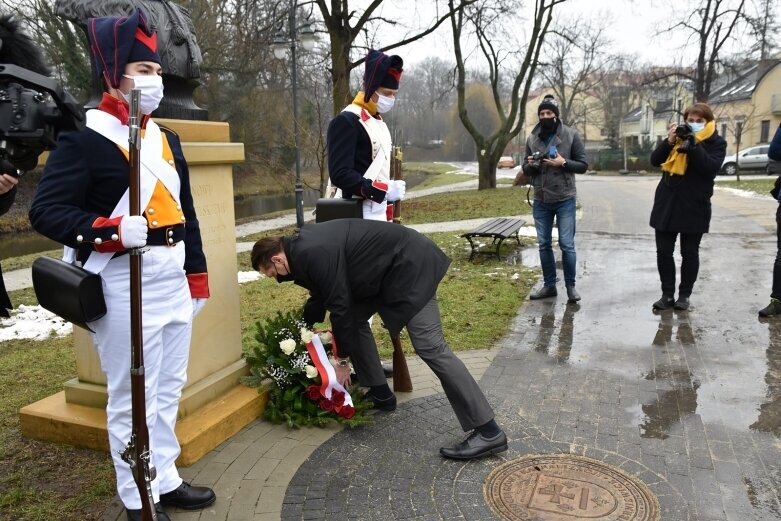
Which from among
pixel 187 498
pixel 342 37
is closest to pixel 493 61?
pixel 342 37

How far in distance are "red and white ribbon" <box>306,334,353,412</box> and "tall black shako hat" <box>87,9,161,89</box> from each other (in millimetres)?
2085

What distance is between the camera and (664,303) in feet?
21.4

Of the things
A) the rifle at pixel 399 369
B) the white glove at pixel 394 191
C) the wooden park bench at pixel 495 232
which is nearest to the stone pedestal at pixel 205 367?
the rifle at pixel 399 369

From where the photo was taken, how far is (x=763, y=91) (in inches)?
1677

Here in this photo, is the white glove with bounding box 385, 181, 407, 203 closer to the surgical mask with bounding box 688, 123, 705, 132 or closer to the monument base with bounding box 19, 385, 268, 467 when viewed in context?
the monument base with bounding box 19, 385, 268, 467

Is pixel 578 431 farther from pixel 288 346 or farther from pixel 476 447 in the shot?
pixel 288 346

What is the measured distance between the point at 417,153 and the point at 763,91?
45978 mm

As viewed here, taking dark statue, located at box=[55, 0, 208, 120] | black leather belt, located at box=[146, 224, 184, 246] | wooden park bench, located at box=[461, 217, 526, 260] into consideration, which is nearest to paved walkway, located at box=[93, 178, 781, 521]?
black leather belt, located at box=[146, 224, 184, 246]

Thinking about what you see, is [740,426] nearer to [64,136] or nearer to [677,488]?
[677,488]

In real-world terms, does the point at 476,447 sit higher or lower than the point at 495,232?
lower

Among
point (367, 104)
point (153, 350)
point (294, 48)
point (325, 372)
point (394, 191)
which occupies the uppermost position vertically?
point (294, 48)

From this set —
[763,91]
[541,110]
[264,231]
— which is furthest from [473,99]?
[541,110]

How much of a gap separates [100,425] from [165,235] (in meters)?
1.48

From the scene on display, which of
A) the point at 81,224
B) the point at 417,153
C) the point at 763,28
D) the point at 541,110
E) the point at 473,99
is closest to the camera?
the point at 81,224
